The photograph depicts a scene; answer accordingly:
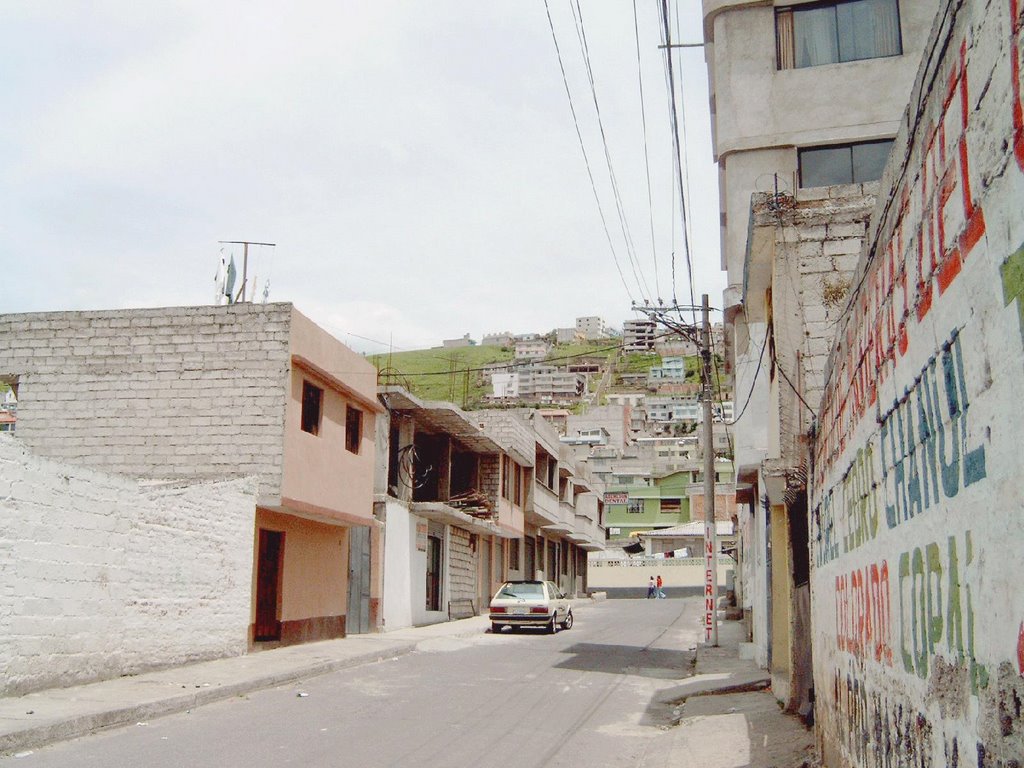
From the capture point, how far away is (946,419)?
3551mm

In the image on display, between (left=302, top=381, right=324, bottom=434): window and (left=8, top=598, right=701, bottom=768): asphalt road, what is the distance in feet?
17.7

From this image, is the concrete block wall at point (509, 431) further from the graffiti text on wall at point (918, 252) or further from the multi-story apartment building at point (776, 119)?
the graffiti text on wall at point (918, 252)

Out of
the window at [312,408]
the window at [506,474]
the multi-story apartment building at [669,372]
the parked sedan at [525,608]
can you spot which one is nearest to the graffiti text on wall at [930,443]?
the window at [312,408]

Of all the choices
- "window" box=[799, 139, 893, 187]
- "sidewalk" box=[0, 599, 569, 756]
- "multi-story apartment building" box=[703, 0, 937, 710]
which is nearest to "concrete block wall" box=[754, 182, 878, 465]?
"multi-story apartment building" box=[703, 0, 937, 710]

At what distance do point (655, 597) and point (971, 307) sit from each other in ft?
196

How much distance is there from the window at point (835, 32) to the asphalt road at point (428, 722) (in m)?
13.3

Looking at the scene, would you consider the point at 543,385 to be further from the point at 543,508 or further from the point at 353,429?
the point at 353,429

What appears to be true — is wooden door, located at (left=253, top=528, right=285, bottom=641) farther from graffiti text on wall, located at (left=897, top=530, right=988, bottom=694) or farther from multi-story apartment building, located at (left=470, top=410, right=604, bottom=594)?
graffiti text on wall, located at (left=897, top=530, right=988, bottom=694)

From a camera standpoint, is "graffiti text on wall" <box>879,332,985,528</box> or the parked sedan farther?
the parked sedan

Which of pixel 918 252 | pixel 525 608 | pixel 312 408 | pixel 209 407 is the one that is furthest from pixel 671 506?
pixel 918 252

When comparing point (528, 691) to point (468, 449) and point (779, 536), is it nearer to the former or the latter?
point (779, 536)

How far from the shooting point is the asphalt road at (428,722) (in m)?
8.84

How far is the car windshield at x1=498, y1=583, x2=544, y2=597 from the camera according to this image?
2792cm

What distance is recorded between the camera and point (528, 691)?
46.8 feet
